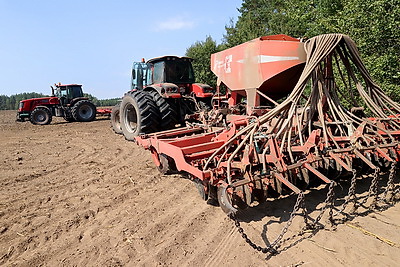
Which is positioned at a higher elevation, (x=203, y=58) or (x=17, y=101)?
(x=203, y=58)

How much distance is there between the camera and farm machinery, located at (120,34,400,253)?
2.84 meters

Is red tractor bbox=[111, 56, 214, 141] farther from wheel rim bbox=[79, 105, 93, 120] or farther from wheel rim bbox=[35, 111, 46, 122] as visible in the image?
wheel rim bbox=[35, 111, 46, 122]

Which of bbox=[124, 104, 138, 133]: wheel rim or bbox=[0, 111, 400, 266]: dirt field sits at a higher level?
bbox=[124, 104, 138, 133]: wheel rim

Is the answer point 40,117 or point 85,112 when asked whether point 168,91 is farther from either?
point 40,117

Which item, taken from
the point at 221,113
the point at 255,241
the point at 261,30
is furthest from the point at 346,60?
the point at 261,30

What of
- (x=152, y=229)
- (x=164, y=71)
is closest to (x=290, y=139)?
(x=152, y=229)

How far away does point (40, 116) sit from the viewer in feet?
44.2

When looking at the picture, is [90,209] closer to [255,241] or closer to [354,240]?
[255,241]

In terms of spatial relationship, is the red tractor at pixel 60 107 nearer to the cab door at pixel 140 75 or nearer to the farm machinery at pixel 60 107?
the farm machinery at pixel 60 107

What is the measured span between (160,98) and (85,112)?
8879mm

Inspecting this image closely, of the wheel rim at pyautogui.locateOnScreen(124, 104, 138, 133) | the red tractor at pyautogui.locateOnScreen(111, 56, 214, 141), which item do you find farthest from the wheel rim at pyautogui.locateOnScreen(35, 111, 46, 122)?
the wheel rim at pyautogui.locateOnScreen(124, 104, 138, 133)

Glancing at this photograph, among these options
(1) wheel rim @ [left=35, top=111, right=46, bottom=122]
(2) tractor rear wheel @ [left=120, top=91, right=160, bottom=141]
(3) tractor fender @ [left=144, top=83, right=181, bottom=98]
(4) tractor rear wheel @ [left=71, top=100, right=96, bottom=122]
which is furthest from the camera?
(4) tractor rear wheel @ [left=71, top=100, right=96, bottom=122]

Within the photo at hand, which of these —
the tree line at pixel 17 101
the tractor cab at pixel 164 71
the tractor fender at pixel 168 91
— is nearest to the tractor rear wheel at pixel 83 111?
the tractor cab at pixel 164 71

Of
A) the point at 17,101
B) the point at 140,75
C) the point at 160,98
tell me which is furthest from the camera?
the point at 17,101
